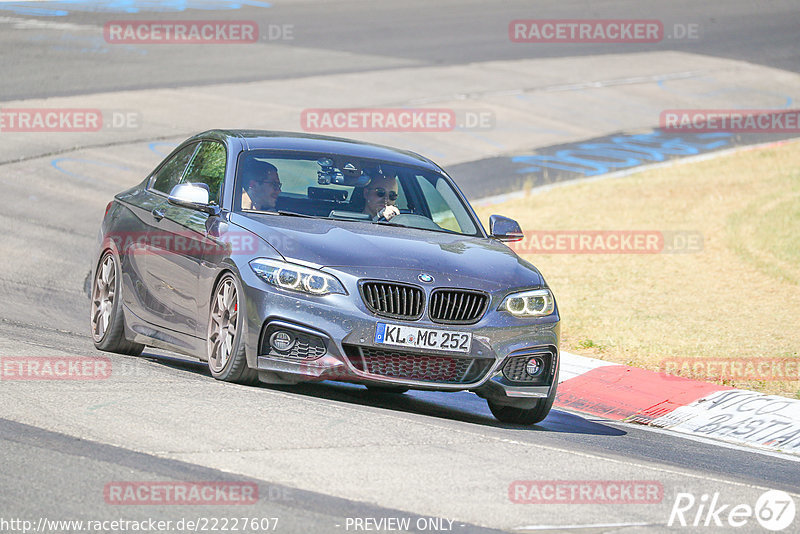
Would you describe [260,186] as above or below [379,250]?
above

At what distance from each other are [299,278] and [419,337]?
31.1 inches

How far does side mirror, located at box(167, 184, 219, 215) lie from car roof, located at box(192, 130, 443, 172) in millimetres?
620

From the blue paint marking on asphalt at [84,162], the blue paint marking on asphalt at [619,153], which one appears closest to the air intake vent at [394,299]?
the blue paint marking on asphalt at [84,162]

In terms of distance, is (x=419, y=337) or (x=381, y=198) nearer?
(x=419, y=337)

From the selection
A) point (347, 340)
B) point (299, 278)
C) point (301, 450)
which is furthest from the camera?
point (299, 278)

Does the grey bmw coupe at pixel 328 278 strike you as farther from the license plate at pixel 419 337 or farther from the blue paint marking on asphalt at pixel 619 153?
the blue paint marking on asphalt at pixel 619 153

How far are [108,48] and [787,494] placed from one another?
23.8 meters

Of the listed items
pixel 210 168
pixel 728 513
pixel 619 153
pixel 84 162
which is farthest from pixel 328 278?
pixel 619 153

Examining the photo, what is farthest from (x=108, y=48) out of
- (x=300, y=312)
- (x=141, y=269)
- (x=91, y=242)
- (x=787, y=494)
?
(x=787, y=494)

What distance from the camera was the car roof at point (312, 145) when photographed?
9453 mm

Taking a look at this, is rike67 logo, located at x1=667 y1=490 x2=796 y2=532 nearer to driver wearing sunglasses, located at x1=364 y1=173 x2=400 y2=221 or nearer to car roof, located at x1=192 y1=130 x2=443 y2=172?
driver wearing sunglasses, located at x1=364 y1=173 x2=400 y2=221

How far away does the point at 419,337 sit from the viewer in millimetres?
7941

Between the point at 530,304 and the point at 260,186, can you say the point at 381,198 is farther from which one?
the point at 530,304

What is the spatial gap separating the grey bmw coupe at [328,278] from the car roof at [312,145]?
0.02 m
